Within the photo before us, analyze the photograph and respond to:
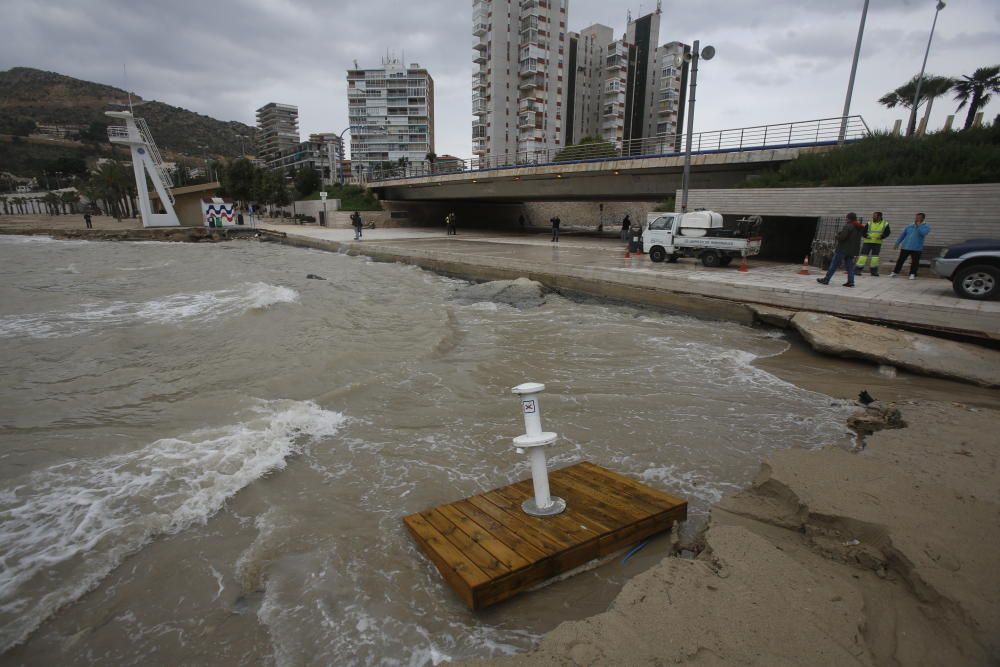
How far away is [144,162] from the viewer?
41.9m

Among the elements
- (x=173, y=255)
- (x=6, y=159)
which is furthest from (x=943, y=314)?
(x=6, y=159)

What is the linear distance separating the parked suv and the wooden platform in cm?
999

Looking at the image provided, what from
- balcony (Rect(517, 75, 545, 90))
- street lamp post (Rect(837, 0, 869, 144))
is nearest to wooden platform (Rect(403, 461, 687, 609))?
street lamp post (Rect(837, 0, 869, 144))

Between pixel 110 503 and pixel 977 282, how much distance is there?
14.5 metres

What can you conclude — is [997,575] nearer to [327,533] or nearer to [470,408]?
[327,533]

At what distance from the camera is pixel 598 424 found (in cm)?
637

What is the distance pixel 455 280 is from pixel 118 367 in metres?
11.9

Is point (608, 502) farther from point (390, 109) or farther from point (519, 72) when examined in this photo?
point (390, 109)

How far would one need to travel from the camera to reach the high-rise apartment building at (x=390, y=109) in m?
132

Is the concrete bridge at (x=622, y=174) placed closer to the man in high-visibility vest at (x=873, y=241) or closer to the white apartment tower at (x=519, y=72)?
the man in high-visibility vest at (x=873, y=241)

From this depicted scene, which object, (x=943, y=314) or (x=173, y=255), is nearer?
(x=943, y=314)

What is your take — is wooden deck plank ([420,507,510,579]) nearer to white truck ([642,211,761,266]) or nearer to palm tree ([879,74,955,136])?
white truck ([642,211,761,266])

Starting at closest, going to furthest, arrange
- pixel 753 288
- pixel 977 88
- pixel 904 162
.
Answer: pixel 753 288 → pixel 904 162 → pixel 977 88

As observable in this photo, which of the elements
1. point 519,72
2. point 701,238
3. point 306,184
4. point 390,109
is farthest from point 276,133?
point 701,238
